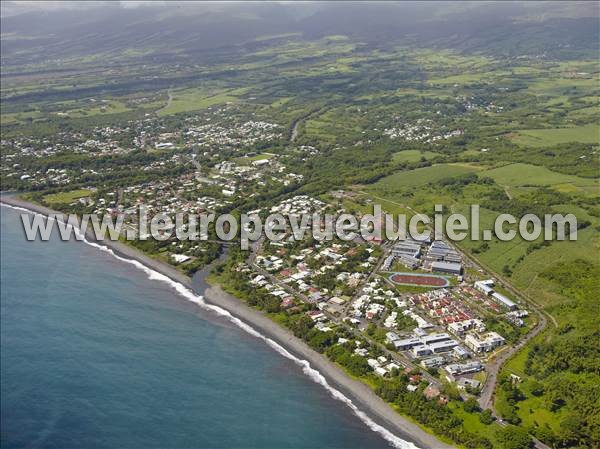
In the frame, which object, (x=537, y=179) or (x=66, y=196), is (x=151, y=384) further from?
(x=537, y=179)

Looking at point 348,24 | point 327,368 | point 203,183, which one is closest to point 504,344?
point 327,368

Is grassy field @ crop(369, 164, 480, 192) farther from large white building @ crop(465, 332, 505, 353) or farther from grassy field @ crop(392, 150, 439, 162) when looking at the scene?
large white building @ crop(465, 332, 505, 353)

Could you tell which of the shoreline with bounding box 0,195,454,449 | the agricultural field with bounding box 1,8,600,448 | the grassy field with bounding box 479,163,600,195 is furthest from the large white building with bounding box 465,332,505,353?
the grassy field with bounding box 479,163,600,195

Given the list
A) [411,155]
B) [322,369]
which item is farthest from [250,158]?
[322,369]

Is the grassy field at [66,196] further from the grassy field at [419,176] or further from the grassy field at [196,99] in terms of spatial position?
the grassy field at [196,99]

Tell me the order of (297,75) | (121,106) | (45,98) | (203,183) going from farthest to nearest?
1. (297,75)
2. (45,98)
3. (121,106)
4. (203,183)

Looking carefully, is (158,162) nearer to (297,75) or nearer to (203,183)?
(203,183)

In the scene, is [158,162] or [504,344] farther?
[158,162]
